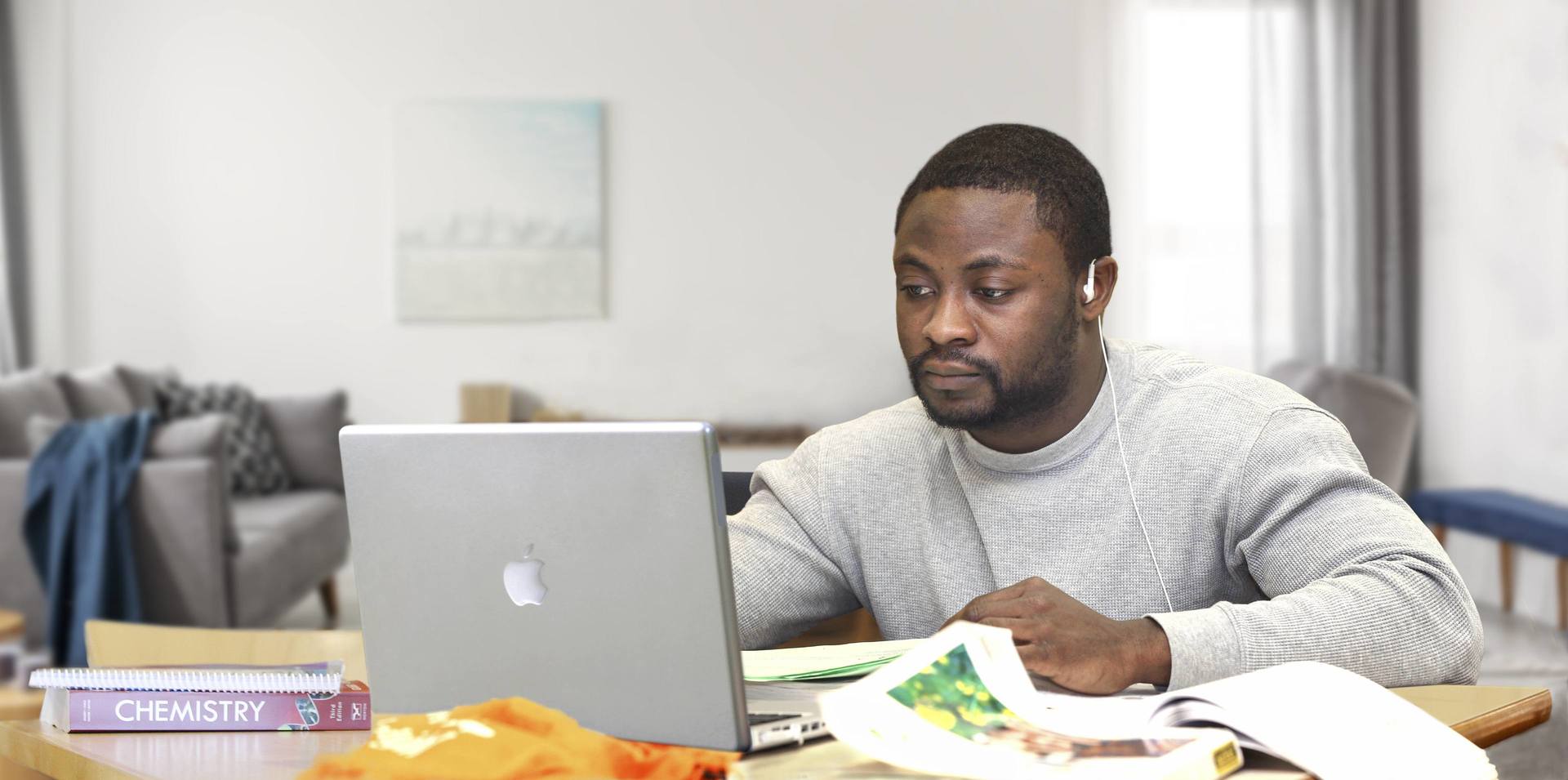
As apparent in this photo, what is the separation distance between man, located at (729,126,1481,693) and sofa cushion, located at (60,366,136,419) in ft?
13.4

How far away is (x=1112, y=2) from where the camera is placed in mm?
6125

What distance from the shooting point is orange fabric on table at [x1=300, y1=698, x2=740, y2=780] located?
2.74 ft

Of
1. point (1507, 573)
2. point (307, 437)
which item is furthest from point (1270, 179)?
point (307, 437)

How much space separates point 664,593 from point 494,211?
17.3ft

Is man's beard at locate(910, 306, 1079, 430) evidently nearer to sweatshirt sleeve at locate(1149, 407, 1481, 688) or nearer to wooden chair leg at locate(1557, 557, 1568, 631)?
sweatshirt sleeve at locate(1149, 407, 1481, 688)

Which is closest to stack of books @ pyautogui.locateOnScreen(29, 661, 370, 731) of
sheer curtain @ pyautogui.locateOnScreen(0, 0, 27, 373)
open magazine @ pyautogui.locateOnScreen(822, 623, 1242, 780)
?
open magazine @ pyautogui.locateOnScreen(822, 623, 1242, 780)

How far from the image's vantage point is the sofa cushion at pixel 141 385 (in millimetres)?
5230

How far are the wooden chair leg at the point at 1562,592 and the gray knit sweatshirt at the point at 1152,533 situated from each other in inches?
139

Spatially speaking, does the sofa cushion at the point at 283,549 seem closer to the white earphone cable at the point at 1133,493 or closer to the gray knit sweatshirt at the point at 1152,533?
the gray knit sweatshirt at the point at 1152,533

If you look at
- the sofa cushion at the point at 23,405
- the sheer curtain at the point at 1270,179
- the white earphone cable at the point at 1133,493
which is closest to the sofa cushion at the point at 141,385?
the sofa cushion at the point at 23,405

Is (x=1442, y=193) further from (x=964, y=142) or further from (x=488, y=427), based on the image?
(x=488, y=427)

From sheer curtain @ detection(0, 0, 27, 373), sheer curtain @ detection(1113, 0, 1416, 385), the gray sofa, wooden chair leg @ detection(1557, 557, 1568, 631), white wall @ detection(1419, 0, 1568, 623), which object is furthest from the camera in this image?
sheer curtain @ detection(1113, 0, 1416, 385)

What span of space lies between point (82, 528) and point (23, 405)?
114cm

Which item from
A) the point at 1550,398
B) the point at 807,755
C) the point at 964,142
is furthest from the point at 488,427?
the point at 1550,398
